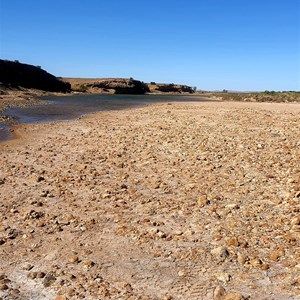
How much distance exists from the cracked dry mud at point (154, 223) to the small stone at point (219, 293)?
0.01 metres

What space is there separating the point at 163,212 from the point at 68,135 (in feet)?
41.8

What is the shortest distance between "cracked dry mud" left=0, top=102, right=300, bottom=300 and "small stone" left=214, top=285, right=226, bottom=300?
1 cm

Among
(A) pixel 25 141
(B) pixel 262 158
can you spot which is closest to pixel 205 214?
(B) pixel 262 158

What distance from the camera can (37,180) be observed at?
10172 mm

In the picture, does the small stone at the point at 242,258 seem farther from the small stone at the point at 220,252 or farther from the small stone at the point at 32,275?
Result: the small stone at the point at 32,275

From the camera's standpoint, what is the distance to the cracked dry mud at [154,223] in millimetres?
5062

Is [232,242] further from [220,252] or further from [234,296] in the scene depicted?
[234,296]

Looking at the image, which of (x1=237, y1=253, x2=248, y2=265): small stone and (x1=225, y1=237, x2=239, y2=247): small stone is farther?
(x1=225, y1=237, x2=239, y2=247): small stone

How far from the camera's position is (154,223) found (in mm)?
7059

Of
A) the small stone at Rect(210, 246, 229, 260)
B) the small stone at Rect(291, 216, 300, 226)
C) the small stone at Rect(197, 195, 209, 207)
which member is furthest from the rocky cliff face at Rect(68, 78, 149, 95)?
the small stone at Rect(210, 246, 229, 260)

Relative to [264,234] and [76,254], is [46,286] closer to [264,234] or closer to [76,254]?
[76,254]

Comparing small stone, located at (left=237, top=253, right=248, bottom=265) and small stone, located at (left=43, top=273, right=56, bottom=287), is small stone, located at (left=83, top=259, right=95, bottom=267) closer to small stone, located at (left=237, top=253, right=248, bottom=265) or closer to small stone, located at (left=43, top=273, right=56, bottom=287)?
small stone, located at (left=43, top=273, right=56, bottom=287)

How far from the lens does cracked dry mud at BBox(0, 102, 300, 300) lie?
5.06m

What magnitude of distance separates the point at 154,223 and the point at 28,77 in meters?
132
